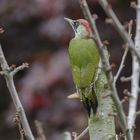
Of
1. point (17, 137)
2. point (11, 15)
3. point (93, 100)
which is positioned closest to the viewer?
point (93, 100)

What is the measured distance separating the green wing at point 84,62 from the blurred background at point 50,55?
2.78 meters

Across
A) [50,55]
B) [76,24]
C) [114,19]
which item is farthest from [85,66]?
[50,55]

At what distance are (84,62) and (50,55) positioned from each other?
307 cm

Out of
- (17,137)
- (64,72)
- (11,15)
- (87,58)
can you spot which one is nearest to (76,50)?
(87,58)

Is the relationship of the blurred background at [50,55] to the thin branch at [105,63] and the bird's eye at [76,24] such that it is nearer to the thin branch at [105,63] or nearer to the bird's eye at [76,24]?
the bird's eye at [76,24]

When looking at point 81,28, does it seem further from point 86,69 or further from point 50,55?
point 50,55

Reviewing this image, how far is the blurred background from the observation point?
6156 mm

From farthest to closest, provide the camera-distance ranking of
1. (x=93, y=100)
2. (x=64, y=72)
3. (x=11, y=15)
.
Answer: (x=11, y=15)
(x=64, y=72)
(x=93, y=100)

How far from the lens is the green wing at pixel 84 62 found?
10.4 ft

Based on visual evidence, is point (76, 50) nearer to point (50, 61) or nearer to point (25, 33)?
point (50, 61)

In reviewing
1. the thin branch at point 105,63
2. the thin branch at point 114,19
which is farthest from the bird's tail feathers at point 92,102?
the thin branch at point 114,19

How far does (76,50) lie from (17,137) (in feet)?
13.0

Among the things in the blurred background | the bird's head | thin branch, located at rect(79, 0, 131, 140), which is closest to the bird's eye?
the bird's head

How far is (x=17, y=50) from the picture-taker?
22.1 ft
